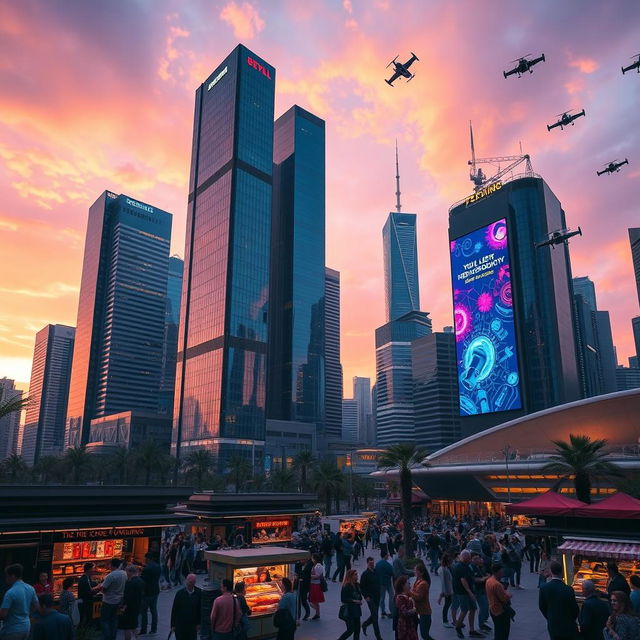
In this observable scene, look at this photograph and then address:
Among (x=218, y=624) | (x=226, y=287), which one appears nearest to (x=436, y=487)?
(x=218, y=624)

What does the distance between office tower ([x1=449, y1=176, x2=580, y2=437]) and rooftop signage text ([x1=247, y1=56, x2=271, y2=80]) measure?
84.3 metres

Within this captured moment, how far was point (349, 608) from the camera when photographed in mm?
13023

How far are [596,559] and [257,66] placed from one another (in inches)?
7092

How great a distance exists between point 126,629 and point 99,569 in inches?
327

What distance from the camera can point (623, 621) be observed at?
9.02 m

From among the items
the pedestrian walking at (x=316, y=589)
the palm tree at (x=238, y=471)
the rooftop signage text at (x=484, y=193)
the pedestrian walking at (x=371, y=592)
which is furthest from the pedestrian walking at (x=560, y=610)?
the rooftop signage text at (x=484, y=193)

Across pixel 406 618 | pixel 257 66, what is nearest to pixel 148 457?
pixel 406 618

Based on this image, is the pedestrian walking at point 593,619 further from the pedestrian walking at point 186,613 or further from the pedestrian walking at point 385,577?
the pedestrian walking at point 186,613

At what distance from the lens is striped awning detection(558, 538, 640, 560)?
16038 millimetres

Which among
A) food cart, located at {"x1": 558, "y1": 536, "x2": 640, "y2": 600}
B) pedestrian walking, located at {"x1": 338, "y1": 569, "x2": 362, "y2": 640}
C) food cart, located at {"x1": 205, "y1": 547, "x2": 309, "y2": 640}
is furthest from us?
food cart, located at {"x1": 558, "y1": 536, "x2": 640, "y2": 600}

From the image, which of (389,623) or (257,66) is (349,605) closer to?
(389,623)

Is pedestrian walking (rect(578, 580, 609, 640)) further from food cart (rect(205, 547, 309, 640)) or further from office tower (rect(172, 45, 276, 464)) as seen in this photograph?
office tower (rect(172, 45, 276, 464))

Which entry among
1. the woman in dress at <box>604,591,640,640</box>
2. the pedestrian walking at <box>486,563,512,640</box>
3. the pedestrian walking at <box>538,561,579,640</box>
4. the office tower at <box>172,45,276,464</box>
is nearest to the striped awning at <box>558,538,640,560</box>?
the pedestrian walking at <box>486,563,512,640</box>

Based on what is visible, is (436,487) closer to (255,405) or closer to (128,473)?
(128,473)
